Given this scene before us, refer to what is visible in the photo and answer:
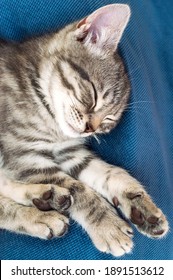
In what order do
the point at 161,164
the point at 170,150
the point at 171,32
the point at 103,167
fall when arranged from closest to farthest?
1. the point at 103,167
2. the point at 161,164
3. the point at 170,150
4. the point at 171,32

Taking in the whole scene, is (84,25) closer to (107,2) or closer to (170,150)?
(107,2)

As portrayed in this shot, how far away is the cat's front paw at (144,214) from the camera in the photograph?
1.18 metres

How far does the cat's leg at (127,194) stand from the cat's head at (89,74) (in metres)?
0.13

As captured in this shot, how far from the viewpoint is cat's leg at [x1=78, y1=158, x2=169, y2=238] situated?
3.89 feet

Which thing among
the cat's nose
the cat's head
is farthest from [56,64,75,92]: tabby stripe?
the cat's nose

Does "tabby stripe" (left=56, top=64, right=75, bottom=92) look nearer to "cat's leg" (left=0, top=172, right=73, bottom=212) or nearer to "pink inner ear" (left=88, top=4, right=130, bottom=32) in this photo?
"pink inner ear" (left=88, top=4, right=130, bottom=32)

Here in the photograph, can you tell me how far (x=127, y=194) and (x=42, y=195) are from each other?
223 millimetres

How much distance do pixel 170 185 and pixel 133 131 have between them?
0.88 feet

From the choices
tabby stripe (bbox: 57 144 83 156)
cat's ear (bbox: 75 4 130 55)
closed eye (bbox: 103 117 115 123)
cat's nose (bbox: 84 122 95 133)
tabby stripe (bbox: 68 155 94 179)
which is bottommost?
Result: tabby stripe (bbox: 68 155 94 179)

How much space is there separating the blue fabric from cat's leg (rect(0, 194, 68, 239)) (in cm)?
5

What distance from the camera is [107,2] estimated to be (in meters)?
1.58

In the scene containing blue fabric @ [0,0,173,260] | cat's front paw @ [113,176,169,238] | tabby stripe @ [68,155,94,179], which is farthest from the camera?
tabby stripe @ [68,155,94,179]
